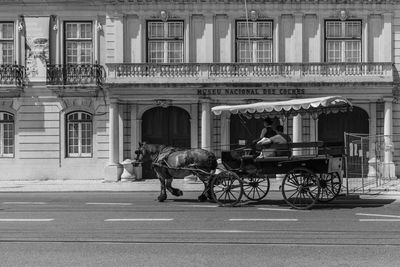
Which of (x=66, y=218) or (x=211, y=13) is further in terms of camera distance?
(x=211, y=13)

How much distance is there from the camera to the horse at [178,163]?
16016mm

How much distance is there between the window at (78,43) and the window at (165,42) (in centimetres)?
304

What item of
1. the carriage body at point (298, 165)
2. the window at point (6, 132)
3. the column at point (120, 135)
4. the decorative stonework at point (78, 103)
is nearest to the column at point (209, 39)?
the column at point (120, 135)

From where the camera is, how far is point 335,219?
12.3 meters

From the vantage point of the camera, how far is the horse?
Answer: 1602cm

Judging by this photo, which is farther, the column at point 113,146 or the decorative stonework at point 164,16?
the decorative stonework at point 164,16

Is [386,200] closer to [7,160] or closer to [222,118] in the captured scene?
[222,118]

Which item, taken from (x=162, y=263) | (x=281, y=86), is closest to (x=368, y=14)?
(x=281, y=86)

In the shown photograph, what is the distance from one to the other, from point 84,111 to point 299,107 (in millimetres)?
15206

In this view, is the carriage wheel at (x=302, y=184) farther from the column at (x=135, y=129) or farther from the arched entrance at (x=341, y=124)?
the column at (x=135, y=129)

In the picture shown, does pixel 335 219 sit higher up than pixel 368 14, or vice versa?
pixel 368 14

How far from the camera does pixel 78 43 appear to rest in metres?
27.9

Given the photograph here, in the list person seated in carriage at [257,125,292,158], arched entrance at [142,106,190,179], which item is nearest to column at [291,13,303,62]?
arched entrance at [142,106,190,179]

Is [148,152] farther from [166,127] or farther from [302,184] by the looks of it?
[166,127]
